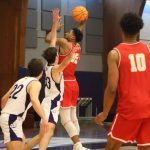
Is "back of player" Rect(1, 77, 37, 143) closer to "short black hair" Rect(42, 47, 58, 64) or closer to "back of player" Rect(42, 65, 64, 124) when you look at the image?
"back of player" Rect(42, 65, 64, 124)

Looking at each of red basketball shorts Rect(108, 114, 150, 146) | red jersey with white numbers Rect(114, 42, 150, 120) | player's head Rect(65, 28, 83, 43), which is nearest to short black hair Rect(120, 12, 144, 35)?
red jersey with white numbers Rect(114, 42, 150, 120)

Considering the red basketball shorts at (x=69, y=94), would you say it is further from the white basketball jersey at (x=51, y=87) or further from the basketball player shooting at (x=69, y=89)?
the white basketball jersey at (x=51, y=87)

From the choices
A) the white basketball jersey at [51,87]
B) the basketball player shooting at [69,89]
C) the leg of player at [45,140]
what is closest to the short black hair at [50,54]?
the white basketball jersey at [51,87]

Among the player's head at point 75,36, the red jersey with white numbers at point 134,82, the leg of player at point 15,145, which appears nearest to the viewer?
the red jersey with white numbers at point 134,82

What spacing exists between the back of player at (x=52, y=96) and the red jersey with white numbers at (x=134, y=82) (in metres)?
1.98

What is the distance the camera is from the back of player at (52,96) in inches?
224

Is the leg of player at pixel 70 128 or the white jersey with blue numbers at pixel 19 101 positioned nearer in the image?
the white jersey with blue numbers at pixel 19 101

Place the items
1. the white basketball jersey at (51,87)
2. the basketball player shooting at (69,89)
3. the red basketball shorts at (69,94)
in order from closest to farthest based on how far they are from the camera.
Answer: the white basketball jersey at (51,87) → the basketball player shooting at (69,89) → the red basketball shorts at (69,94)

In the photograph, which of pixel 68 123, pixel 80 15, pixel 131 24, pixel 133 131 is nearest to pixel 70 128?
pixel 68 123

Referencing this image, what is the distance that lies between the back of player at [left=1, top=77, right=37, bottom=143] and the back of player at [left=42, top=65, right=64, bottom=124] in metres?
→ 1.09

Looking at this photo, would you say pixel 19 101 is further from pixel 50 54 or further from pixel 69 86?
pixel 69 86

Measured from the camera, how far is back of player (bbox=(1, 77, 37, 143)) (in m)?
4.54

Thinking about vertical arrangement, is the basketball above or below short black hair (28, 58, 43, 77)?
above

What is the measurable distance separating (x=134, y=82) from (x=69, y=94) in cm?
286
